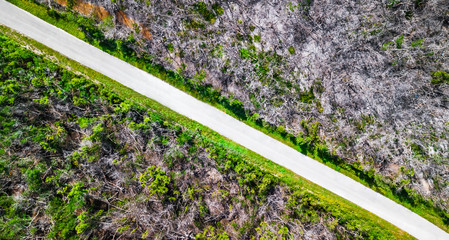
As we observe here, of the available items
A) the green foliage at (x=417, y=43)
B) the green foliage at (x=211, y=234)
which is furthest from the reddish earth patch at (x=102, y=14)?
the green foliage at (x=417, y=43)

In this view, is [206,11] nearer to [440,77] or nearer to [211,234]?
[211,234]

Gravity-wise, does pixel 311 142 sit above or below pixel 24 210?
above

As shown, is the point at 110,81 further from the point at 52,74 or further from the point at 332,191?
the point at 332,191

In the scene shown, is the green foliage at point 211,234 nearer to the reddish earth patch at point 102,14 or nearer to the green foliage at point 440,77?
the reddish earth patch at point 102,14

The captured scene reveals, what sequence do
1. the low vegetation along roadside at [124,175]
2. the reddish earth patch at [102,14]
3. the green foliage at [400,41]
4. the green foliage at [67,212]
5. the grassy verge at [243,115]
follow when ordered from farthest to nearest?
1. the grassy verge at [243,115]
2. the reddish earth patch at [102,14]
3. the green foliage at [400,41]
4. the low vegetation along roadside at [124,175]
5. the green foliage at [67,212]

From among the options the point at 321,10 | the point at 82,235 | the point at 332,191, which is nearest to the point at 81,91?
the point at 82,235

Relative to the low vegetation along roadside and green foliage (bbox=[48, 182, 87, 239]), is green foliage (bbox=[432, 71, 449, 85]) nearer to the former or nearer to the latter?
the low vegetation along roadside
